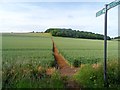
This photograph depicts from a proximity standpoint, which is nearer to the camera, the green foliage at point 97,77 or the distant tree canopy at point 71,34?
the green foliage at point 97,77

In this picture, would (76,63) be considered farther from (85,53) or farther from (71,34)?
(71,34)

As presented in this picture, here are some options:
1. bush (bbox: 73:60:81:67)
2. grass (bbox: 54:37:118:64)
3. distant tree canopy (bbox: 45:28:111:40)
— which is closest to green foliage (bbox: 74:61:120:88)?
grass (bbox: 54:37:118:64)

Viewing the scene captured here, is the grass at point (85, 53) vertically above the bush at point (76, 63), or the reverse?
the grass at point (85, 53)

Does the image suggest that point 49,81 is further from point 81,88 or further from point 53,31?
point 53,31

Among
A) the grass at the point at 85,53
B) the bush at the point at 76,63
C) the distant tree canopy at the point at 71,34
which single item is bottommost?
the bush at the point at 76,63

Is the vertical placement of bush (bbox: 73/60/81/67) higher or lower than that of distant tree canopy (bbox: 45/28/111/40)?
lower

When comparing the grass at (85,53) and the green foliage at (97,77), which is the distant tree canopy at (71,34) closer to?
the grass at (85,53)

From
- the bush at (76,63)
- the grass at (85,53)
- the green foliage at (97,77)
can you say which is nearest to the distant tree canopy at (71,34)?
the grass at (85,53)

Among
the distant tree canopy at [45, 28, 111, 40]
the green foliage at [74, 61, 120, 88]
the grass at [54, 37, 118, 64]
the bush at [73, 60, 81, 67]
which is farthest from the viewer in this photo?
the distant tree canopy at [45, 28, 111, 40]

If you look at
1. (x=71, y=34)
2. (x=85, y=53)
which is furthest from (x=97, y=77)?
(x=71, y=34)

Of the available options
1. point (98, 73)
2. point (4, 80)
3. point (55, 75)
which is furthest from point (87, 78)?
point (4, 80)

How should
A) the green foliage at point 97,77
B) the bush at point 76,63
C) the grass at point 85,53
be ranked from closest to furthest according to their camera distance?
the green foliage at point 97,77 → the bush at point 76,63 → the grass at point 85,53

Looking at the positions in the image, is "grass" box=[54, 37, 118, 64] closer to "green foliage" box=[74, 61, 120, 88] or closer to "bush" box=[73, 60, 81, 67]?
"bush" box=[73, 60, 81, 67]

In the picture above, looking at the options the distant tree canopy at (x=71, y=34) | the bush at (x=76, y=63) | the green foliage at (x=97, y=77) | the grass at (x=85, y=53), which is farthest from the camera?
the distant tree canopy at (x=71, y=34)
